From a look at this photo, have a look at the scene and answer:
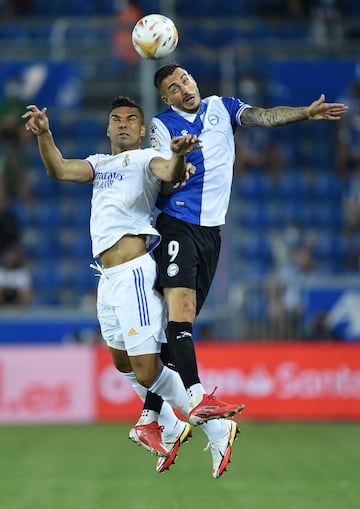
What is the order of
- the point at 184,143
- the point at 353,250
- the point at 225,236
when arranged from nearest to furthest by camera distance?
the point at 184,143, the point at 225,236, the point at 353,250

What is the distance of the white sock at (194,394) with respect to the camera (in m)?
7.93

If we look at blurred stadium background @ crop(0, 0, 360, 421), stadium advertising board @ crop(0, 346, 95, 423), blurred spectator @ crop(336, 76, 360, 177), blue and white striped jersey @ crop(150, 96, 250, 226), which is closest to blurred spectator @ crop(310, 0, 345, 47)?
blurred stadium background @ crop(0, 0, 360, 421)

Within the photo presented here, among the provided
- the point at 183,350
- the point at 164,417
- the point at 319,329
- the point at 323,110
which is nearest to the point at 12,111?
the point at 319,329

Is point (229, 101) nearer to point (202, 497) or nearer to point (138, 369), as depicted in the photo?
point (138, 369)

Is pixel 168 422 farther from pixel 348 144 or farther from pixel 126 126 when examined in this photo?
pixel 348 144

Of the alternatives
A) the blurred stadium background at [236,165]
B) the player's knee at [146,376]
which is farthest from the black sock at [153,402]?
the blurred stadium background at [236,165]

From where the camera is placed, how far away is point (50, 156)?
26.9 feet

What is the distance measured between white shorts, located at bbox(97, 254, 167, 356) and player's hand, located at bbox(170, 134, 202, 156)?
3.60 ft

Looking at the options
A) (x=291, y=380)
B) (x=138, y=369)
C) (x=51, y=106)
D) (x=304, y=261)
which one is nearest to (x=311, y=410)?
(x=291, y=380)

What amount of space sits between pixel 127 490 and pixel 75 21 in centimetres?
1147

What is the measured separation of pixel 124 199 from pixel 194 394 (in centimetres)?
154

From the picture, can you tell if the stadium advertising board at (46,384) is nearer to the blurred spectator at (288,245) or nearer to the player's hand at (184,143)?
the blurred spectator at (288,245)

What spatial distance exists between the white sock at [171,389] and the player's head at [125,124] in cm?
174

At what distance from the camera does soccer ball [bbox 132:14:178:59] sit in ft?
26.9
